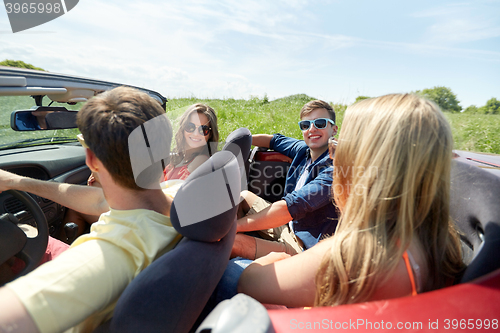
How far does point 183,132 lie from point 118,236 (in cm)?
203

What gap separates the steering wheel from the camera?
1.38 metres

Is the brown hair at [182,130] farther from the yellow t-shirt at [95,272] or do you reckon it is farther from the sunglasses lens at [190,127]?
the yellow t-shirt at [95,272]

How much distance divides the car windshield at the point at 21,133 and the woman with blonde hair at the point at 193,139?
2.99ft

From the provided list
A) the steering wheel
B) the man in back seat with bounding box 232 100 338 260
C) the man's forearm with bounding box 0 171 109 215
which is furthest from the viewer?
the man in back seat with bounding box 232 100 338 260

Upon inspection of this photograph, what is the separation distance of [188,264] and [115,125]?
0.55 metres

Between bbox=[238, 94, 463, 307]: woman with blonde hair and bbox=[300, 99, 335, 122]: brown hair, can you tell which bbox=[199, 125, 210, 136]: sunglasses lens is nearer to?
bbox=[300, 99, 335, 122]: brown hair

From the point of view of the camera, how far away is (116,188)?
1.11 metres

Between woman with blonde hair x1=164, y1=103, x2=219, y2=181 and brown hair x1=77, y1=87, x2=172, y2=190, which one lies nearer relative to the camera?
brown hair x1=77, y1=87, x2=172, y2=190

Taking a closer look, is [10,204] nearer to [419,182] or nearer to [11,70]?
[11,70]

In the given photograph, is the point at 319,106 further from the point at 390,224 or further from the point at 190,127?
the point at 390,224

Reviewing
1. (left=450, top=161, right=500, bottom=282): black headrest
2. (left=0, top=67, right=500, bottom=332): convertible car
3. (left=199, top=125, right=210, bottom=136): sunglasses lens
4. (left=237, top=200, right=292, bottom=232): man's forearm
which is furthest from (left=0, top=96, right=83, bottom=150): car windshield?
(left=450, top=161, right=500, bottom=282): black headrest

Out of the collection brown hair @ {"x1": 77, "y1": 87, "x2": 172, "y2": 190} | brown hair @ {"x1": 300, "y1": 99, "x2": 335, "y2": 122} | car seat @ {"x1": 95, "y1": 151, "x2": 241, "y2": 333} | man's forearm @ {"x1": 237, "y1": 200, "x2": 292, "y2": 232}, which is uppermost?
brown hair @ {"x1": 77, "y1": 87, "x2": 172, "y2": 190}

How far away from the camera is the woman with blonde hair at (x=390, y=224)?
35.0 inches

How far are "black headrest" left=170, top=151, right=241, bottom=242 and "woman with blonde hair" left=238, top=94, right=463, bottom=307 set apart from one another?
0.32m
